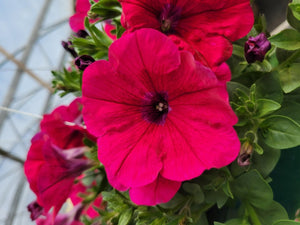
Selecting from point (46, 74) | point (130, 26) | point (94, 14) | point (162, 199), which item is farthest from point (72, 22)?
point (46, 74)

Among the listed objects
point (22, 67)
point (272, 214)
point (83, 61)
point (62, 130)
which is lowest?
point (22, 67)

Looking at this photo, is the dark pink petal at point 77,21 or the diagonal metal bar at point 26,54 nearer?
the dark pink petal at point 77,21

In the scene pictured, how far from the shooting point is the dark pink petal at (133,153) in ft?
1.04

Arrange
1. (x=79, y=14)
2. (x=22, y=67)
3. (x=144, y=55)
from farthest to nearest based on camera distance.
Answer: (x=22, y=67), (x=79, y=14), (x=144, y=55)

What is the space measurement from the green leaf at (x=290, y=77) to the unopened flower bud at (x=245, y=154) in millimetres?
75

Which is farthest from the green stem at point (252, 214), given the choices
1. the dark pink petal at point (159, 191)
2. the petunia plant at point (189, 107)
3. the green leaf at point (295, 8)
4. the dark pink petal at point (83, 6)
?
the dark pink petal at point (83, 6)

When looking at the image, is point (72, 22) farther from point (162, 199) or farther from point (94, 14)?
point (162, 199)

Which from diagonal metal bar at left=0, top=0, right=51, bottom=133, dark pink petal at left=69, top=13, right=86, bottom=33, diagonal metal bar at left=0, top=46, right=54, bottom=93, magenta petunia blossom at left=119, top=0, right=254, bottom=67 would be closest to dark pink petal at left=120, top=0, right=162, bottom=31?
magenta petunia blossom at left=119, top=0, right=254, bottom=67

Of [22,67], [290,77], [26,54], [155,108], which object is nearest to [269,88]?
[290,77]

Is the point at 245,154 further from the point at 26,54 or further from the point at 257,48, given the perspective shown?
the point at 26,54

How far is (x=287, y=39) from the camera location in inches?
13.3

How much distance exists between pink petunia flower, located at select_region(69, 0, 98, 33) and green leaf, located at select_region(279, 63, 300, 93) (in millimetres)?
299

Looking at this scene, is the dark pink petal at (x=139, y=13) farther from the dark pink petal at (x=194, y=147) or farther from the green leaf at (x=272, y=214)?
the green leaf at (x=272, y=214)

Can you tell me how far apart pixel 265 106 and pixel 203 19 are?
11cm
